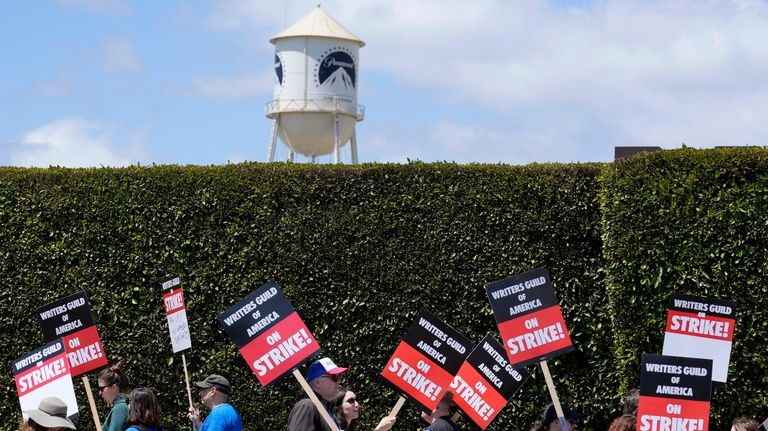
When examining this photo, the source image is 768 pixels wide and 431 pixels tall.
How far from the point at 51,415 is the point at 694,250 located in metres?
7.28

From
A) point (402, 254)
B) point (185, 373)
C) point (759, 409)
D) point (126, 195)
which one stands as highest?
point (126, 195)

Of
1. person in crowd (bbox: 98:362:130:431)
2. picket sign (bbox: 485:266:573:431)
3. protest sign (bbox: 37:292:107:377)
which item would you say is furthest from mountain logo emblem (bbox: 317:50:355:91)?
picket sign (bbox: 485:266:573:431)

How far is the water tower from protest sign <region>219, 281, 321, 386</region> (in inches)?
1073

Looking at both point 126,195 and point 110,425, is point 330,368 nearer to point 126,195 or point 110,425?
point 110,425

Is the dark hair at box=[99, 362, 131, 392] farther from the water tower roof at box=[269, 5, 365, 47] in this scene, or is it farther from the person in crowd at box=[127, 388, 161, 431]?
the water tower roof at box=[269, 5, 365, 47]

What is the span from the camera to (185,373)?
1388cm

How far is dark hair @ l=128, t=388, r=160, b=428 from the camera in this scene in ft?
35.4

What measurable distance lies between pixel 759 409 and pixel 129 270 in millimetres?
7410

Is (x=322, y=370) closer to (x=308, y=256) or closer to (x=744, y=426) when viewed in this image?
(x=744, y=426)

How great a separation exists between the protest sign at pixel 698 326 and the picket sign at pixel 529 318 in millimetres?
1123

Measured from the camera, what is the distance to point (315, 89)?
128 feet

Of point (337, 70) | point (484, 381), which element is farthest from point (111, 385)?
point (337, 70)

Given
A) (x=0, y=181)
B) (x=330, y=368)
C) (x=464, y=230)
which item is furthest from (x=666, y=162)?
(x=0, y=181)

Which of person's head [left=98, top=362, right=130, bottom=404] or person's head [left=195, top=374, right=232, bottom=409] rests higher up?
person's head [left=98, top=362, right=130, bottom=404]
